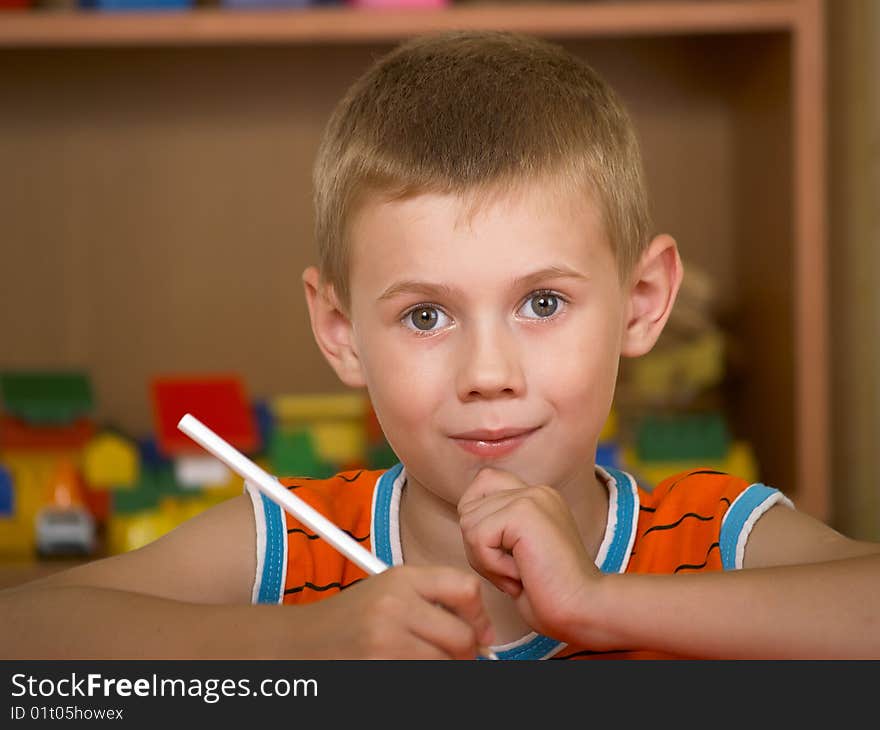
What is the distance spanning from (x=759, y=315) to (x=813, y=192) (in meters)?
0.26

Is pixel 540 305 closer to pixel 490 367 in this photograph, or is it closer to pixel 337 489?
pixel 490 367

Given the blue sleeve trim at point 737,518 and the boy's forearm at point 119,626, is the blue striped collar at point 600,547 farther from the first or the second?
the boy's forearm at point 119,626

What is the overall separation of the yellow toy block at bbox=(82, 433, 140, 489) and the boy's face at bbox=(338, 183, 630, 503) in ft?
2.91

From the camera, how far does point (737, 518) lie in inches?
30.1

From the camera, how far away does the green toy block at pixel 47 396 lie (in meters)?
1.64

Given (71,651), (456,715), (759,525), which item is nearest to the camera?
(456,715)

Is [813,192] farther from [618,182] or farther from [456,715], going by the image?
[456,715]

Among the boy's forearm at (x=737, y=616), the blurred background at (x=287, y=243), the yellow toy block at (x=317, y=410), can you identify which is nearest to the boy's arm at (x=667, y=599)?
the boy's forearm at (x=737, y=616)

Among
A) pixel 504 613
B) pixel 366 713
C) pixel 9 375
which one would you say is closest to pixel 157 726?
pixel 366 713

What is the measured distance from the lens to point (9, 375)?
65.1 inches

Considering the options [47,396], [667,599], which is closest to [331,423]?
[47,396]

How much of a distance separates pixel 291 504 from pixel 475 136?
26cm

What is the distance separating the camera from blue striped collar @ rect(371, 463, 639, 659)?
29.3 inches

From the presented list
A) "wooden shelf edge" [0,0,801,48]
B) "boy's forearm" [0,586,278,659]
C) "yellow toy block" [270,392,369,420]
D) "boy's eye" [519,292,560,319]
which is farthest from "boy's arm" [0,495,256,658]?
"wooden shelf edge" [0,0,801,48]
